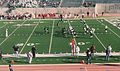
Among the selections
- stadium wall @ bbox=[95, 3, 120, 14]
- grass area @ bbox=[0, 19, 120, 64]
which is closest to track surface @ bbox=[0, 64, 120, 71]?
grass area @ bbox=[0, 19, 120, 64]

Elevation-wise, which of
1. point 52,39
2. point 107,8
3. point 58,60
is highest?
point 58,60

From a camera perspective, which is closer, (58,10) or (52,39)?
(52,39)

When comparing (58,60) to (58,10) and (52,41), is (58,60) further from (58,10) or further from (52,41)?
(58,10)

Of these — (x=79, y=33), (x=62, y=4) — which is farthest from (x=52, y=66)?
(x=62, y=4)

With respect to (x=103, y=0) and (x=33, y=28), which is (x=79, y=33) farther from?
(x=103, y=0)

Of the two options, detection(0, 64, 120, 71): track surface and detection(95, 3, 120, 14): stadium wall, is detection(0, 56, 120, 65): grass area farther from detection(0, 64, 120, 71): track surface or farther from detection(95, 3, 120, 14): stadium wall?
detection(95, 3, 120, 14): stadium wall

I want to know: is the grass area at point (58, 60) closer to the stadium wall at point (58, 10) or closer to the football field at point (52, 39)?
the football field at point (52, 39)

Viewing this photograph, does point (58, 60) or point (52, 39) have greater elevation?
point (58, 60)

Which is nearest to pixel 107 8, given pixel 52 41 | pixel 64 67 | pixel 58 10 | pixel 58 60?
pixel 58 10

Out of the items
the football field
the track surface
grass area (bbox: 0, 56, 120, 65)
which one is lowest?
the football field

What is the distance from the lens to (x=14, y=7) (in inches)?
2594

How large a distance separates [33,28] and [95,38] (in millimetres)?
10339

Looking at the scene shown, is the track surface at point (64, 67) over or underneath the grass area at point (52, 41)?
over

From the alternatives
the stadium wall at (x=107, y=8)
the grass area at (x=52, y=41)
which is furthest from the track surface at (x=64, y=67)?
the stadium wall at (x=107, y=8)
